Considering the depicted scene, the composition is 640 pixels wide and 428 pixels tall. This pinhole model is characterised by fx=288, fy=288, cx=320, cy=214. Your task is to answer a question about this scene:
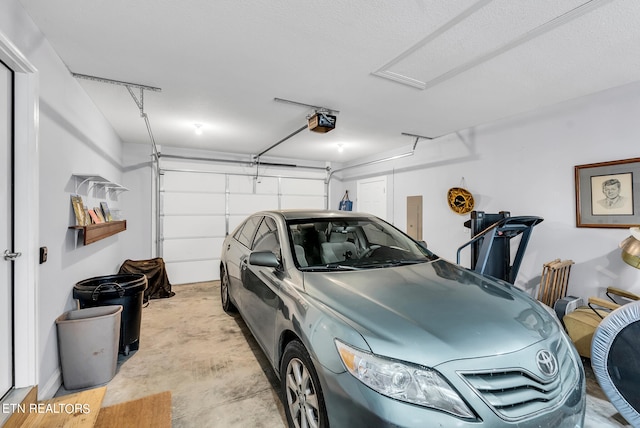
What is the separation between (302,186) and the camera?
704cm

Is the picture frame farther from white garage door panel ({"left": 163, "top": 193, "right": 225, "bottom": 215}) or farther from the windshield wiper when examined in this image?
white garage door panel ({"left": 163, "top": 193, "right": 225, "bottom": 215})

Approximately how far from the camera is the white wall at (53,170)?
1.90m

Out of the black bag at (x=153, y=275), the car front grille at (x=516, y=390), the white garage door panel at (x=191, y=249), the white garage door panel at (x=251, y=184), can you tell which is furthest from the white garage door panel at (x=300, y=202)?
the car front grille at (x=516, y=390)

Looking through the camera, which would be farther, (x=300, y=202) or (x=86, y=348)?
(x=300, y=202)

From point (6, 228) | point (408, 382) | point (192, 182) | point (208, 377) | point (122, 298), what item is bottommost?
point (208, 377)

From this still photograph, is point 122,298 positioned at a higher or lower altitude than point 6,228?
lower

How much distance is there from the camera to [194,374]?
246 centimetres

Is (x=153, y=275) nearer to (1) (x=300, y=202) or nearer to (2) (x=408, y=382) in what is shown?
(1) (x=300, y=202)

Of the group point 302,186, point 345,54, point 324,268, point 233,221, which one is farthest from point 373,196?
point 324,268

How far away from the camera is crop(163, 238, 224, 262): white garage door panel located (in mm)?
5695

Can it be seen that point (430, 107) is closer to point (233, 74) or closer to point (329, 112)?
point (329, 112)

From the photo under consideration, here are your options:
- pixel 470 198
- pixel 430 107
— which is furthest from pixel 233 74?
pixel 470 198

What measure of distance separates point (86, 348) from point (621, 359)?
12.1 feet

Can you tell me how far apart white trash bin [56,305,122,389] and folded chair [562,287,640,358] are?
3.92 m
